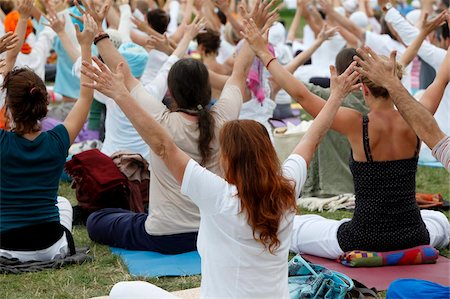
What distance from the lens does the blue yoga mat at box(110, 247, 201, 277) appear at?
192 inches

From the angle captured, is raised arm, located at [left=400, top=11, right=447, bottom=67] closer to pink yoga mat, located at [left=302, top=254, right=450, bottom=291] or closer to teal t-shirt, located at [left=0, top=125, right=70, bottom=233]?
pink yoga mat, located at [left=302, top=254, right=450, bottom=291]

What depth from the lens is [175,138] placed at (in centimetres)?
500

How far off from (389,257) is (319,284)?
0.91 metres

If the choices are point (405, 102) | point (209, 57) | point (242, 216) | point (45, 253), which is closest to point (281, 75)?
point (405, 102)

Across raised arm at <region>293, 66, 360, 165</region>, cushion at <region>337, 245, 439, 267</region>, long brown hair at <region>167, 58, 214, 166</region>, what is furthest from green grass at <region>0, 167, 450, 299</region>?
raised arm at <region>293, 66, 360, 165</region>

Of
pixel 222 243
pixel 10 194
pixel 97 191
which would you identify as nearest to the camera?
pixel 222 243

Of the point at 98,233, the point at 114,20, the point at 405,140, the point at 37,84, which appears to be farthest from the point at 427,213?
the point at 114,20

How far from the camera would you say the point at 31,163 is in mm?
4660

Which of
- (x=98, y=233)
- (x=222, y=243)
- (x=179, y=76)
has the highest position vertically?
(x=179, y=76)

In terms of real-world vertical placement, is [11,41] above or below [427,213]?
above

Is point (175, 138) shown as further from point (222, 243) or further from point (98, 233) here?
point (222, 243)

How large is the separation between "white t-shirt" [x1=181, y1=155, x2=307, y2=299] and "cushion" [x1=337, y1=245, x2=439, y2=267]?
166cm

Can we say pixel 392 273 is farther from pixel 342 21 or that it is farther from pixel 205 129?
pixel 342 21

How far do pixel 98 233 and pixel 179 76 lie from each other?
131 centimetres
